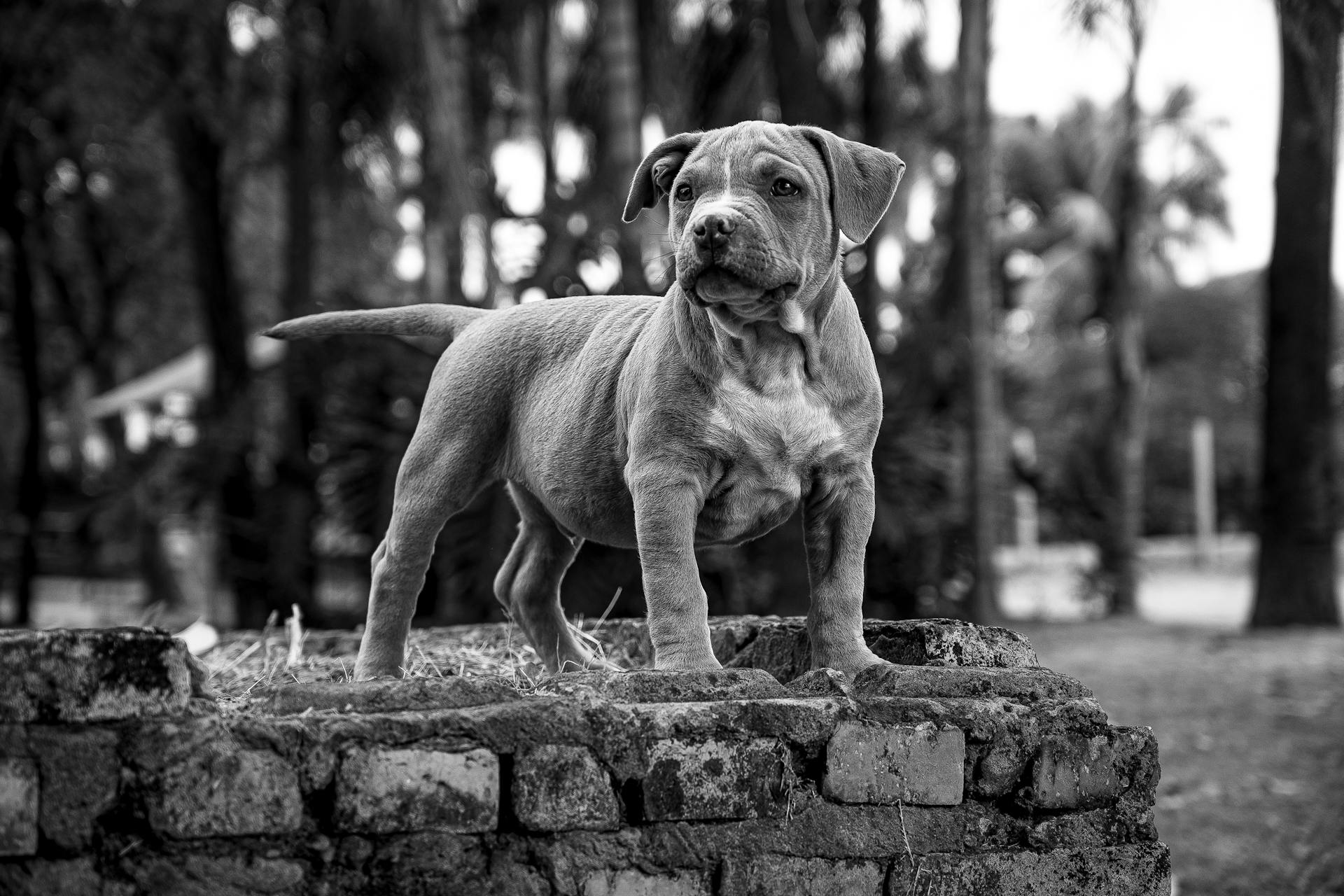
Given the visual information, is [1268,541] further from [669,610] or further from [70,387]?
[70,387]

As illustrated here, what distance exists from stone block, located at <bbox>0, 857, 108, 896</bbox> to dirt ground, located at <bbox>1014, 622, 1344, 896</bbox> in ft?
16.5

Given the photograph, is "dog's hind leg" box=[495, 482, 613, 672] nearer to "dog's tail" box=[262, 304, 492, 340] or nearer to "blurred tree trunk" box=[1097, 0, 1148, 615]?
"dog's tail" box=[262, 304, 492, 340]

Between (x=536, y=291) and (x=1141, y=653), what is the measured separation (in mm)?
6838

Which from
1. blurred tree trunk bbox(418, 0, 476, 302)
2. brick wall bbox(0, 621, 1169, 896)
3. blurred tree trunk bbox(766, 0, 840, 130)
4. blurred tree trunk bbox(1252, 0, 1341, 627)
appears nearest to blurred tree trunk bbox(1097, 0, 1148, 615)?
blurred tree trunk bbox(1252, 0, 1341, 627)

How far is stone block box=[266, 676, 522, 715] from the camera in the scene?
3.29 meters

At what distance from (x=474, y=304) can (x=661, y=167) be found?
7676 millimetres

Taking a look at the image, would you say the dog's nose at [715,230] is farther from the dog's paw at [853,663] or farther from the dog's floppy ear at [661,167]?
the dog's paw at [853,663]

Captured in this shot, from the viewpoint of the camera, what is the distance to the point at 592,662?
459 centimetres

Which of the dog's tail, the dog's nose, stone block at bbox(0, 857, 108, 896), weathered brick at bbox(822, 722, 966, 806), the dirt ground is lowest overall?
the dirt ground

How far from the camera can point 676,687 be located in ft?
11.2

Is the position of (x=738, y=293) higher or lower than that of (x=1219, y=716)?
higher

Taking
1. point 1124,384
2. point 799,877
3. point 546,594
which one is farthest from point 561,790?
point 1124,384

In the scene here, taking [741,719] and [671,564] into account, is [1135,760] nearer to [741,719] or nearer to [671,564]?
[741,719]

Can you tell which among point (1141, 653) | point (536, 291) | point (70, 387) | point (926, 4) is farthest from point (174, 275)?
point (1141, 653)
